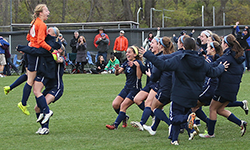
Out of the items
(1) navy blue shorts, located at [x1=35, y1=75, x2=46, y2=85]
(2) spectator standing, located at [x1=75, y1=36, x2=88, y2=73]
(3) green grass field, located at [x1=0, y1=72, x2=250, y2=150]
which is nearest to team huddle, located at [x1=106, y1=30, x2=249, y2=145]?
(3) green grass field, located at [x1=0, y1=72, x2=250, y2=150]

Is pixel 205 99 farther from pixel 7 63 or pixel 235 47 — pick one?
pixel 7 63

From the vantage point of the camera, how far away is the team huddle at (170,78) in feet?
17.5

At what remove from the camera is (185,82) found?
5285mm

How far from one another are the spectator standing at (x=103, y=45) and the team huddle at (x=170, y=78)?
480 inches

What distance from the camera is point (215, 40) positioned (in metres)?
7.09

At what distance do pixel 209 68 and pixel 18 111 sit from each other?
5203mm

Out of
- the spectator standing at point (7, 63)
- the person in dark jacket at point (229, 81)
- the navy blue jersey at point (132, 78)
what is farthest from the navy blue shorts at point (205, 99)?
the spectator standing at point (7, 63)

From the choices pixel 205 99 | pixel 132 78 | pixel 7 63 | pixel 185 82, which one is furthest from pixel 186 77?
pixel 7 63

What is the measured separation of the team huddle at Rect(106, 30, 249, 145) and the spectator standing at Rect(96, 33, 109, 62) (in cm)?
1203

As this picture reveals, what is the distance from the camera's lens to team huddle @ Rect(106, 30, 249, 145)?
5289 mm

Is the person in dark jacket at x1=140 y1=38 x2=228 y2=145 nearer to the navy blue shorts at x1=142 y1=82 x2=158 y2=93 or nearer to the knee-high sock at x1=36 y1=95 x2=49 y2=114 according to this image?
the navy blue shorts at x1=142 y1=82 x2=158 y2=93

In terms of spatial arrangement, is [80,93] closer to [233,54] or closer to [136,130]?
[136,130]

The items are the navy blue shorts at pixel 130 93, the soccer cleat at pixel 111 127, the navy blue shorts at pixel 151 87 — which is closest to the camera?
the navy blue shorts at pixel 151 87

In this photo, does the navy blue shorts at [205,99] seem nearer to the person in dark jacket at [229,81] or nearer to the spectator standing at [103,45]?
the person in dark jacket at [229,81]
